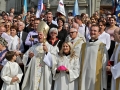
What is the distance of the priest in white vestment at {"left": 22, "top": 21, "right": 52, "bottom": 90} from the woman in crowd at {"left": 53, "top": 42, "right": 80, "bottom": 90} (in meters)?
0.23

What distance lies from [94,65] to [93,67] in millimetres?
49

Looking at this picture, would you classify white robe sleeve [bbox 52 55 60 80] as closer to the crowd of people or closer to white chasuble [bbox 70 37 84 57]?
the crowd of people

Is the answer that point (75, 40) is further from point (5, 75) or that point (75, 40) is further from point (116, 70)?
point (5, 75)

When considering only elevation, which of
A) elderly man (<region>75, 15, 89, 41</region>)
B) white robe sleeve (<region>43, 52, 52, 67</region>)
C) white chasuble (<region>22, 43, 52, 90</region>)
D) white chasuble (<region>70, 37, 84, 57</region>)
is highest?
elderly man (<region>75, 15, 89, 41</region>)

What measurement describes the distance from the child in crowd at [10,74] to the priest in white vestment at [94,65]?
4.71 feet

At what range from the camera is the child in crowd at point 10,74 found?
6457 mm

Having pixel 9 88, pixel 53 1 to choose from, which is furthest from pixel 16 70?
pixel 53 1

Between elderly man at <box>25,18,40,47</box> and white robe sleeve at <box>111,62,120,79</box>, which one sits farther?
elderly man at <box>25,18,40,47</box>

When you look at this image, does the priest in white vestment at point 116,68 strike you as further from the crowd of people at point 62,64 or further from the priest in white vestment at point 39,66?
the priest in white vestment at point 39,66

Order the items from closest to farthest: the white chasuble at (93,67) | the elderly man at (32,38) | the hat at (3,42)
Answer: the white chasuble at (93,67)
the hat at (3,42)
the elderly man at (32,38)

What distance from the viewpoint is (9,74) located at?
6492 millimetres

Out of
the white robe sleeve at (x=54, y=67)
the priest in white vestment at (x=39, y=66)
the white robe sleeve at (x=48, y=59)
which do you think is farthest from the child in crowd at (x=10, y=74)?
the white robe sleeve at (x=54, y=67)

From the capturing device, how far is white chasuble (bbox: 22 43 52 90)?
6566 mm

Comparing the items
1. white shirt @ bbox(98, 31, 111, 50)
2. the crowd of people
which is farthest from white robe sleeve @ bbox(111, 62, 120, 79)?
white shirt @ bbox(98, 31, 111, 50)
